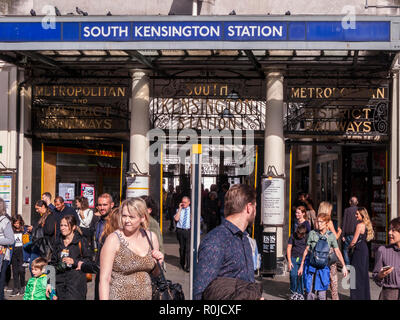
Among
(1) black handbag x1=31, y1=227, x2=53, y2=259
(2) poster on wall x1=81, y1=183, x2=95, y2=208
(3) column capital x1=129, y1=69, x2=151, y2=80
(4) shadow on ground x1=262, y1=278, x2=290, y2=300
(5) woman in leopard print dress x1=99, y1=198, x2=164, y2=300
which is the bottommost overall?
(4) shadow on ground x1=262, y1=278, x2=290, y2=300

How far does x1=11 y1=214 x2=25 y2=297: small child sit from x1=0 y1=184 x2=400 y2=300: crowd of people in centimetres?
2

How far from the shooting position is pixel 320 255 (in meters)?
9.85

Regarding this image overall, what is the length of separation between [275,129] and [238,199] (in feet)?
32.6

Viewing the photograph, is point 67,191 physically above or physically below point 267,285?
above

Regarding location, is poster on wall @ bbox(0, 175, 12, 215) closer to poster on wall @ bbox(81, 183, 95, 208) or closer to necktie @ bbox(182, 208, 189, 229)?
poster on wall @ bbox(81, 183, 95, 208)

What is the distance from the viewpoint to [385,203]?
1518 cm

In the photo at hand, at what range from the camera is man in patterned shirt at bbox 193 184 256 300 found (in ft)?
15.1

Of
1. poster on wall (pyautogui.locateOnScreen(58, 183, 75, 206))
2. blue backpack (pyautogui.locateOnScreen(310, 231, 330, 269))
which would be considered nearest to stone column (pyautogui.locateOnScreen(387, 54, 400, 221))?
blue backpack (pyautogui.locateOnScreen(310, 231, 330, 269))

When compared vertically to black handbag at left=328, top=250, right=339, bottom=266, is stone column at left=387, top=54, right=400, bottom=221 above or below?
above

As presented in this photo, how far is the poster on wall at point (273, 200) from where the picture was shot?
47.5ft

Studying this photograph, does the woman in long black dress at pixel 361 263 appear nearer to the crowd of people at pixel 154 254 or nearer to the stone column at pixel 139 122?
the crowd of people at pixel 154 254

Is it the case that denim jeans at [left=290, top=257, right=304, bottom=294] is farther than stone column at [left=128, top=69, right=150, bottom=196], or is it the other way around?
stone column at [left=128, top=69, right=150, bottom=196]

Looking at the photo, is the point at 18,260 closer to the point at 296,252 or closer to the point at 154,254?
the point at 296,252

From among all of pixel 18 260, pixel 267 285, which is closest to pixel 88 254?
pixel 18 260
